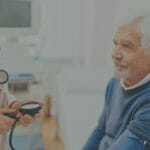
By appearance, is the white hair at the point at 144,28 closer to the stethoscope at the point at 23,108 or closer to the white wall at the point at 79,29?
the stethoscope at the point at 23,108

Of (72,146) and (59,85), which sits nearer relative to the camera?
(72,146)

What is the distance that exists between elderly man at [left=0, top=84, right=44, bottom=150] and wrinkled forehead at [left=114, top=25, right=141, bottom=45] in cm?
47

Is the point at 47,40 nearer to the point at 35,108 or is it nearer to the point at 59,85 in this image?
the point at 59,85

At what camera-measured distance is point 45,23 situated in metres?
3.02

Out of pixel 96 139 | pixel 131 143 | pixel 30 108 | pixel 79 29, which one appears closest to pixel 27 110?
pixel 30 108

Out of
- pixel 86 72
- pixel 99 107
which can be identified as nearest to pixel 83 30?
pixel 86 72

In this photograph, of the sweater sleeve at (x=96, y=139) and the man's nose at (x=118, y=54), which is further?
the sweater sleeve at (x=96, y=139)

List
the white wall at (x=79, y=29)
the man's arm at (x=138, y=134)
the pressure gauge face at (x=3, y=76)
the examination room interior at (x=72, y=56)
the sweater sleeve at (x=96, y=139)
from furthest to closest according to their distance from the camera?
the white wall at (x=79, y=29), the examination room interior at (x=72, y=56), the sweater sleeve at (x=96, y=139), the man's arm at (x=138, y=134), the pressure gauge face at (x=3, y=76)

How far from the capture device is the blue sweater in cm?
97

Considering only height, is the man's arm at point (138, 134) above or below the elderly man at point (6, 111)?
below

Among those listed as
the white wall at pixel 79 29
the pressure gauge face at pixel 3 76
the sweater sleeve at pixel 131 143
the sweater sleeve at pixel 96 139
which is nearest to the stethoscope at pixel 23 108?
the pressure gauge face at pixel 3 76

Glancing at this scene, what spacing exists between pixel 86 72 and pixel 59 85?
0.89 ft

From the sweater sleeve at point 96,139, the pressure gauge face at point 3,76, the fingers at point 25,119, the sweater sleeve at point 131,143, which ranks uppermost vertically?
the pressure gauge face at point 3,76

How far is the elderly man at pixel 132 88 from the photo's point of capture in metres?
0.97
